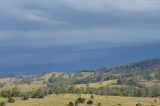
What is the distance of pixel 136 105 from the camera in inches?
7687

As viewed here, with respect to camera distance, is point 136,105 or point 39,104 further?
point 136,105

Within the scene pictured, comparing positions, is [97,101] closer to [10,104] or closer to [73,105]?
[73,105]

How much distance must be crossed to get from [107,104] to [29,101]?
110ft

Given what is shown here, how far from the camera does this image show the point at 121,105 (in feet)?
627

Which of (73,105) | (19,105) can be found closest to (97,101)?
(73,105)

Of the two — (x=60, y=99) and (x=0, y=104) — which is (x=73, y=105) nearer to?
(x=60, y=99)

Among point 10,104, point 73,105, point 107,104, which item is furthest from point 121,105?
point 10,104

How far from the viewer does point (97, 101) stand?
19638cm

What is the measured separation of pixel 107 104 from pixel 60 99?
20.9m

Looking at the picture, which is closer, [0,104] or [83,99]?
[0,104]

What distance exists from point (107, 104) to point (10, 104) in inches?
1682

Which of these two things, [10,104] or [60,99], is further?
[60,99]

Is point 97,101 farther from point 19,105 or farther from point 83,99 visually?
point 19,105

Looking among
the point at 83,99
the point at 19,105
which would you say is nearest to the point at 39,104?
the point at 19,105
